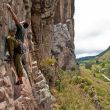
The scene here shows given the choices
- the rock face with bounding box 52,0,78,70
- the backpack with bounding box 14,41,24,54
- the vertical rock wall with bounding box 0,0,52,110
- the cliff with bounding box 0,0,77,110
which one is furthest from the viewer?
the rock face with bounding box 52,0,78,70

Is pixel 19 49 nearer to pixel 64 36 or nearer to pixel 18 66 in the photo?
pixel 18 66

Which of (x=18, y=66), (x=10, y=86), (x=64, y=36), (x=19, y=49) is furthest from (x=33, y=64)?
(x=64, y=36)

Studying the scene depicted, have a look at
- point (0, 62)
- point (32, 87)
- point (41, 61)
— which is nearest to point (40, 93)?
point (32, 87)

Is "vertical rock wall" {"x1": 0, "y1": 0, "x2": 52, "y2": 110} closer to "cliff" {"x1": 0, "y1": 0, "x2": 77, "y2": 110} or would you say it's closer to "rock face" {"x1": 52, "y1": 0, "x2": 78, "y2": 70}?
"cliff" {"x1": 0, "y1": 0, "x2": 77, "y2": 110}

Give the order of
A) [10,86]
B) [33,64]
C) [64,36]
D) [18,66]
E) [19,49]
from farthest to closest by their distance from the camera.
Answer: [64,36] < [33,64] < [18,66] < [19,49] < [10,86]

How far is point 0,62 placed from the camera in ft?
62.2

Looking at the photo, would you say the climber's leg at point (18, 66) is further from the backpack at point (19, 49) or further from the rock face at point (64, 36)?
the rock face at point (64, 36)

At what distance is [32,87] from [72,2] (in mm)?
48789

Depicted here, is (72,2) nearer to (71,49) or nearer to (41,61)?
(71,49)

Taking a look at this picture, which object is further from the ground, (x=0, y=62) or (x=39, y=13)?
(x=39, y=13)

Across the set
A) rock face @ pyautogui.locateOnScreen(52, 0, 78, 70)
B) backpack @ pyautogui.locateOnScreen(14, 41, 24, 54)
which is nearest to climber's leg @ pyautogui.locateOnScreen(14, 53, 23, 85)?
backpack @ pyautogui.locateOnScreen(14, 41, 24, 54)

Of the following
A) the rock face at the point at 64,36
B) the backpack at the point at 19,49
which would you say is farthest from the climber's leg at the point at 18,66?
the rock face at the point at 64,36

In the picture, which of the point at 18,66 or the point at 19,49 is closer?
the point at 19,49

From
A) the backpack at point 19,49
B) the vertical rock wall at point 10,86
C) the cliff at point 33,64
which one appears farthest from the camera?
the backpack at point 19,49
